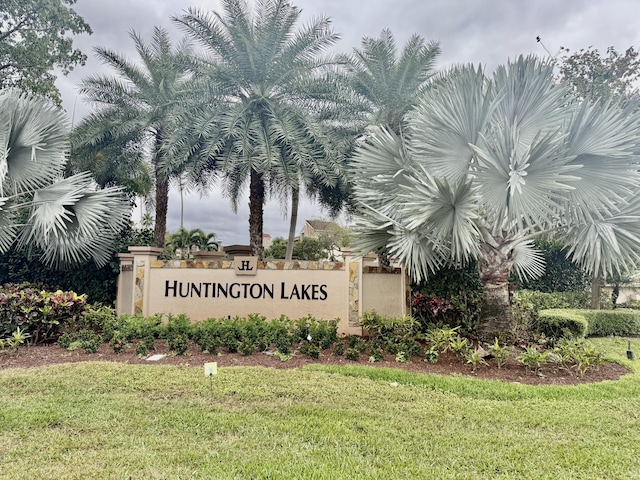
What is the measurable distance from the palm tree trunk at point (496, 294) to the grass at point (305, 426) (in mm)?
1739

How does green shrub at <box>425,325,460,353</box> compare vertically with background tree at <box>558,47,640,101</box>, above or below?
below

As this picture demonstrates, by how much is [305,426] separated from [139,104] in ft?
39.2

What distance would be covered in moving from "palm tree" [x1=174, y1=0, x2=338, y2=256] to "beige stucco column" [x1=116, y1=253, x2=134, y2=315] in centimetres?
329

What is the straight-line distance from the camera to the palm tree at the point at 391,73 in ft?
37.8

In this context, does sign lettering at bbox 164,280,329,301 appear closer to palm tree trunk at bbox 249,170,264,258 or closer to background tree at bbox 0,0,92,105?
palm tree trunk at bbox 249,170,264,258

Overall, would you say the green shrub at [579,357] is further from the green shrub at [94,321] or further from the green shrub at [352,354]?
the green shrub at [94,321]

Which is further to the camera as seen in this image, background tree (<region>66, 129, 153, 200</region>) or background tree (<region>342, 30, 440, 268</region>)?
background tree (<region>66, 129, 153, 200</region>)

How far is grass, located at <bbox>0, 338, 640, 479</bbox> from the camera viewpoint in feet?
10.3

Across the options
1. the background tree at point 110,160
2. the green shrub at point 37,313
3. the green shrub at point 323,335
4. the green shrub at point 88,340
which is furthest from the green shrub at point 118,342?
the background tree at point 110,160

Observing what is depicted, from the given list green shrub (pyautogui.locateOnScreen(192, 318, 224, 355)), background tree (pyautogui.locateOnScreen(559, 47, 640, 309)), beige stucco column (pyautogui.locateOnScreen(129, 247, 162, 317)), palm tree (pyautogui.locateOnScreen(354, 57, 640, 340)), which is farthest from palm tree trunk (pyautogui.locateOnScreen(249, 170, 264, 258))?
background tree (pyautogui.locateOnScreen(559, 47, 640, 309))

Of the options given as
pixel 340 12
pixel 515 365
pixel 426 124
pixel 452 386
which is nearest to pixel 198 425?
pixel 452 386

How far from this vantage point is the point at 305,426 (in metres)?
3.89

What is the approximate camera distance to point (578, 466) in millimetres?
3234

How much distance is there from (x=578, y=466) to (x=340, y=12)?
36.1 ft
